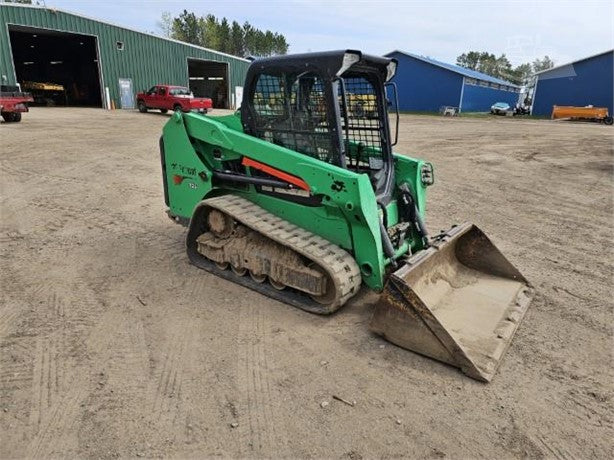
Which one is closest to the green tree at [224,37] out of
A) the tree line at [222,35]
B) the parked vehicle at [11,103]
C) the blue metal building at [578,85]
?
the tree line at [222,35]

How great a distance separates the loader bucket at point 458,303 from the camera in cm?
315

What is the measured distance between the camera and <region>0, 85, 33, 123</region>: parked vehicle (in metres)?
16.0

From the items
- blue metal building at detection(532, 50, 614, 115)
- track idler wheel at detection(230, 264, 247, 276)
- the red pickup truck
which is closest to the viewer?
track idler wheel at detection(230, 264, 247, 276)

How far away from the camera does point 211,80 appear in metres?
35.0

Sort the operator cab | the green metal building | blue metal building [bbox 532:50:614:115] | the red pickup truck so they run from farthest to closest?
1. blue metal building [bbox 532:50:614:115]
2. the red pickup truck
3. the green metal building
4. the operator cab

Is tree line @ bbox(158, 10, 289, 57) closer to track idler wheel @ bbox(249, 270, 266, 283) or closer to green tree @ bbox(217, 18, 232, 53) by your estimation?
green tree @ bbox(217, 18, 232, 53)

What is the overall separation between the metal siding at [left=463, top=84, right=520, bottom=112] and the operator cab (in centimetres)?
3961

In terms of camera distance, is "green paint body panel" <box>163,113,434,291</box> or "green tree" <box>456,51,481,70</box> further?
"green tree" <box>456,51,481,70</box>

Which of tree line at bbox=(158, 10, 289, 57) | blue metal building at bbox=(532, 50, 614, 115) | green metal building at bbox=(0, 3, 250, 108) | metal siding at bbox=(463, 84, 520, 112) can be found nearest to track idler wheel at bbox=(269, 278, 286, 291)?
green metal building at bbox=(0, 3, 250, 108)

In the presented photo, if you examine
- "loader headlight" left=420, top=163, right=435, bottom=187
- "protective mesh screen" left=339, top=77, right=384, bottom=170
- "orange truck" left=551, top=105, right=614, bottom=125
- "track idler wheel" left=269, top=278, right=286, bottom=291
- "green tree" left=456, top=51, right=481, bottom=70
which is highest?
"green tree" left=456, top=51, right=481, bottom=70

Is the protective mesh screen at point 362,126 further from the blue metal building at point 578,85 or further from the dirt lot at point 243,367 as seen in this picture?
the blue metal building at point 578,85

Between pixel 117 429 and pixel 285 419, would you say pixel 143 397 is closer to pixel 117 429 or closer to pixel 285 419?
pixel 117 429

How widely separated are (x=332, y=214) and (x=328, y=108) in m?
0.91

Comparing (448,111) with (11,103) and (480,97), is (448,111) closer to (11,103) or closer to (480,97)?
(480,97)
